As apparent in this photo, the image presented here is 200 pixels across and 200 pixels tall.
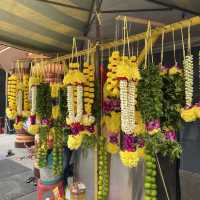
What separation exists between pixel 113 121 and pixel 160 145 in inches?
24.7

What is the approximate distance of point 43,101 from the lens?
3.18m

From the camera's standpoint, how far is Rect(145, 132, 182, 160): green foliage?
1.94 m

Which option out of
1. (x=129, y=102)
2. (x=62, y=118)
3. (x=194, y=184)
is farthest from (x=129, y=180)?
(x=129, y=102)

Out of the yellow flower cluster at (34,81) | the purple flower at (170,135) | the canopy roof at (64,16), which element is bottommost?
the purple flower at (170,135)

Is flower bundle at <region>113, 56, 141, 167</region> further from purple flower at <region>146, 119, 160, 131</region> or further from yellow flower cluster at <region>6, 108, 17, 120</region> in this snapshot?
yellow flower cluster at <region>6, 108, 17, 120</region>

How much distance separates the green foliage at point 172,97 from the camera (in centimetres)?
198

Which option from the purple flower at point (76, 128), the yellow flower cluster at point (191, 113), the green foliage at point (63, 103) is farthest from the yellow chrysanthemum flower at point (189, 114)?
the green foliage at point (63, 103)

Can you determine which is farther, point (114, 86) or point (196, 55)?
point (196, 55)

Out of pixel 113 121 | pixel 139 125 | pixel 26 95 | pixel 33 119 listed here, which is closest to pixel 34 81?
pixel 26 95

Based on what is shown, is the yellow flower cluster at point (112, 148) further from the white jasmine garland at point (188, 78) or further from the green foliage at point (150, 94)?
the white jasmine garland at point (188, 78)

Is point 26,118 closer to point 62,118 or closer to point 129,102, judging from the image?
point 62,118

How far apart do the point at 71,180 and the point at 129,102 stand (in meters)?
2.13

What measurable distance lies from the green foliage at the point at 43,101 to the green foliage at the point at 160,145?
1.53m

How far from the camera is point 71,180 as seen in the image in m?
3.62
